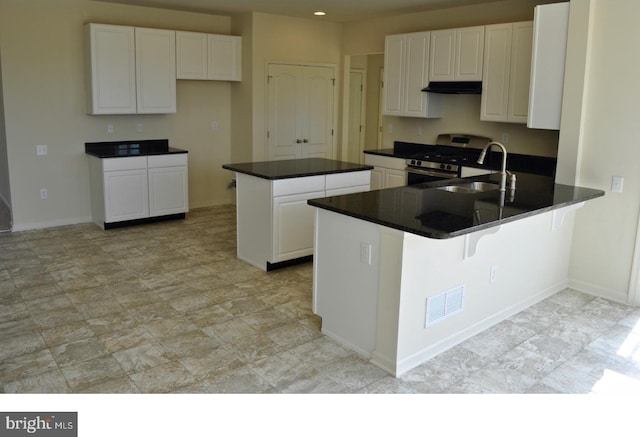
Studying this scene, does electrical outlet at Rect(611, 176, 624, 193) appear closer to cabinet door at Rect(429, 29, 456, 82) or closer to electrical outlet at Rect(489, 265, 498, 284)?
electrical outlet at Rect(489, 265, 498, 284)

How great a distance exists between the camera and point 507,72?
5512 millimetres

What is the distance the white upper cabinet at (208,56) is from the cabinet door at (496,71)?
3275 mm

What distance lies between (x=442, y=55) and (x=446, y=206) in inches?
129

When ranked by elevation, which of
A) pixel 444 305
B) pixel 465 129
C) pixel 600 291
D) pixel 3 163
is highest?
pixel 465 129

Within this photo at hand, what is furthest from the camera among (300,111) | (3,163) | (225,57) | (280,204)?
(300,111)

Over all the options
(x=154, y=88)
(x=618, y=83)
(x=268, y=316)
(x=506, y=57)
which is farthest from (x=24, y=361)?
(x=506, y=57)

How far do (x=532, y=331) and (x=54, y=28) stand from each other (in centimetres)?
578

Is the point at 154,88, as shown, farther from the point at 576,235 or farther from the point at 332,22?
the point at 576,235

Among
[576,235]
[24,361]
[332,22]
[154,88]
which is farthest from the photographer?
[332,22]

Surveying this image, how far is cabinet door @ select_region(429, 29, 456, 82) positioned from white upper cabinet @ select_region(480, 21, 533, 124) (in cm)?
43

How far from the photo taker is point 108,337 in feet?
11.8

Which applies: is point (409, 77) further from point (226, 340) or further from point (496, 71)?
point (226, 340)

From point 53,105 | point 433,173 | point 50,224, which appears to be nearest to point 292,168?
point 433,173

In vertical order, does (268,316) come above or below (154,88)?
below
